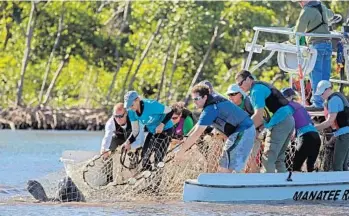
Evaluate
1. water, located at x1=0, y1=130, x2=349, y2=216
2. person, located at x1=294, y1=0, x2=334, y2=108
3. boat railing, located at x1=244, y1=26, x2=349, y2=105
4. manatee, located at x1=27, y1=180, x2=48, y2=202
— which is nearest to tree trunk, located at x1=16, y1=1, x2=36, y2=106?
water, located at x1=0, y1=130, x2=349, y2=216

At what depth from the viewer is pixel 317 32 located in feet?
59.7

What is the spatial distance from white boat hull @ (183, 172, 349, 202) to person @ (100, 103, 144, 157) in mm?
1740

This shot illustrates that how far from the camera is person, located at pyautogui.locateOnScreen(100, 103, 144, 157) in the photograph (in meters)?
17.8

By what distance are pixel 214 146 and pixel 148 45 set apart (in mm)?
32609

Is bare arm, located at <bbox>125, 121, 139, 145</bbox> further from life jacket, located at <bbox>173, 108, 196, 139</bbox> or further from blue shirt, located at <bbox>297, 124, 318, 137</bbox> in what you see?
blue shirt, located at <bbox>297, 124, 318, 137</bbox>

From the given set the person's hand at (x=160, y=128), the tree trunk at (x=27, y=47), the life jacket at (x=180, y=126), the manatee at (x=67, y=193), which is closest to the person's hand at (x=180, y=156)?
the person's hand at (x=160, y=128)

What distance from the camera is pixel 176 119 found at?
723 inches

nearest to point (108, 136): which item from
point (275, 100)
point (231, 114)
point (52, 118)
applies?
point (231, 114)

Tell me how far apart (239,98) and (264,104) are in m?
0.52

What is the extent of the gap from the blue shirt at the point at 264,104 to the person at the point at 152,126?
1451 millimetres

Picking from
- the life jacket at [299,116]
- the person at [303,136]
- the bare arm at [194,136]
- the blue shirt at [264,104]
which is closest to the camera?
the bare arm at [194,136]

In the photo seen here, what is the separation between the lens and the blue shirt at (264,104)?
1644 cm

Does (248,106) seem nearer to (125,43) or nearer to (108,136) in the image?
(108,136)

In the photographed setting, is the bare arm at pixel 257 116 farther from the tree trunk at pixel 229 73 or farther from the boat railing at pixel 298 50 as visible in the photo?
the tree trunk at pixel 229 73
